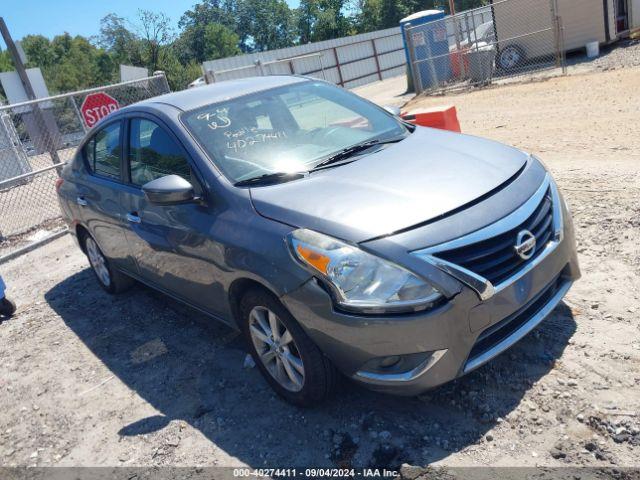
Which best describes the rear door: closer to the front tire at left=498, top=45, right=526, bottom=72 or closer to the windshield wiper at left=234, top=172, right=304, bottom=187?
the windshield wiper at left=234, top=172, right=304, bottom=187

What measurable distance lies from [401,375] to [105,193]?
3180 mm

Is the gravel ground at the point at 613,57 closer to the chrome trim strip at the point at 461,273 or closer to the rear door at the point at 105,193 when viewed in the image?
the rear door at the point at 105,193

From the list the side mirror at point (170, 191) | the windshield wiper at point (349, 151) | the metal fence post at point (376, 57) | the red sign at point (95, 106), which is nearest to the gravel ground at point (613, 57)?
the red sign at point (95, 106)

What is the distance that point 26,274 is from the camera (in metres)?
7.30

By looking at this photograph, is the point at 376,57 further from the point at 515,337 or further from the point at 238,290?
the point at 515,337

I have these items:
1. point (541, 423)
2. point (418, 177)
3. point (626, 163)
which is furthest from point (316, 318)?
point (626, 163)

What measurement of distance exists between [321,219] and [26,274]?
5839 mm

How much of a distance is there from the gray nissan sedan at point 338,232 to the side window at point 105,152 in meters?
0.22

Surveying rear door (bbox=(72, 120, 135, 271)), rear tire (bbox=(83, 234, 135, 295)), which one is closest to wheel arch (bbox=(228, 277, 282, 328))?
rear door (bbox=(72, 120, 135, 271))

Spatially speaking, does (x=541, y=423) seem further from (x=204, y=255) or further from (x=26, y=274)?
(x=26, y=274)

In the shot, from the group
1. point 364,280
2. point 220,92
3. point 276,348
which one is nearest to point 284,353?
point 276,348

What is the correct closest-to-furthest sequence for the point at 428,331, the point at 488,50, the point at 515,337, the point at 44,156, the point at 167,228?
the point at 428,331 < the point at 515,337 < the point at 167,228 < the point at 44,156 < the point at 488,50

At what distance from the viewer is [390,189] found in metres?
A: 3.04

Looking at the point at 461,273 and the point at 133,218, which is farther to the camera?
the point at 133,218
